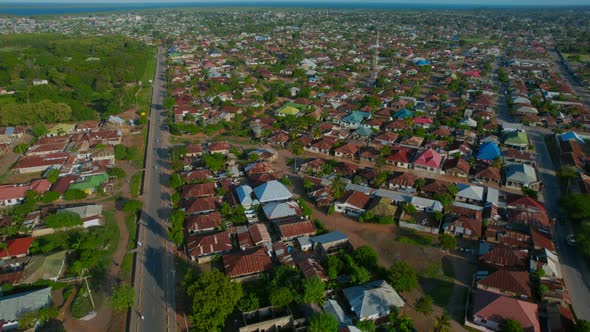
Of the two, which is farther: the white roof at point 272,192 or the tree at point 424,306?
the white roof at point 272,192

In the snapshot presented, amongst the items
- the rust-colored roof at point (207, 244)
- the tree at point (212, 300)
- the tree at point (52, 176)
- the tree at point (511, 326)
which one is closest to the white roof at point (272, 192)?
the rust-colored roof at point (207, 244)

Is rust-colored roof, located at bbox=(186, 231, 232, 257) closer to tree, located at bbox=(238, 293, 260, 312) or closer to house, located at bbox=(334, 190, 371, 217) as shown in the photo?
tree, located at bbox=(238, 293, 260, 312)

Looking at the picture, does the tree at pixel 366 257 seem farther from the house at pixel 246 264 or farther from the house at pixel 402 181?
the house at pixel 402 181

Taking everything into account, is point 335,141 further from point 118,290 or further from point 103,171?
point 118,290

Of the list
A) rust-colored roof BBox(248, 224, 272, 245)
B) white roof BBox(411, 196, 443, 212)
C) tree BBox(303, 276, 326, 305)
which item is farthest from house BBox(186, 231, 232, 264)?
white roof BBox(411, 196, 443, 212)

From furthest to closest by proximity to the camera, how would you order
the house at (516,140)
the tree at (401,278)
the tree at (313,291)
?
the house at (516,140) → the tree at (401,278) → the tree at (313,291)

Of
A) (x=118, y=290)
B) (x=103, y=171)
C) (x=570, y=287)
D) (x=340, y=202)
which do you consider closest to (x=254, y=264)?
(x=118, y=290)
